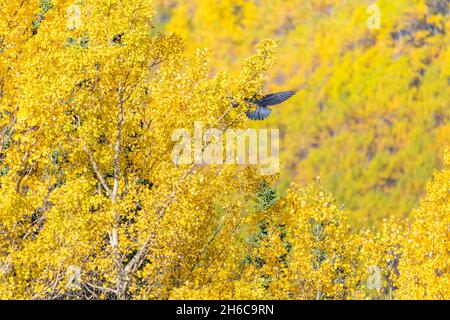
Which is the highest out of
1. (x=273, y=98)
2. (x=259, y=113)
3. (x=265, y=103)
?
(x=273, y=98)

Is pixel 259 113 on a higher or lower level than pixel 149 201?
higher

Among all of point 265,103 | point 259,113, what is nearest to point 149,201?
point 259,113

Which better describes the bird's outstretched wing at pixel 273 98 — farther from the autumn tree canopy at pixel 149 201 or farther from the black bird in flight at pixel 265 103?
the autumn tree canopy at pixel 149 201

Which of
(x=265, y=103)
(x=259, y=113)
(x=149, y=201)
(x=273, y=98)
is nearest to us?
(x=149, y=201)

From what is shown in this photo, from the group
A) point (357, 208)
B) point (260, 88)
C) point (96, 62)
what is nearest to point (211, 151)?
point (260, 88)

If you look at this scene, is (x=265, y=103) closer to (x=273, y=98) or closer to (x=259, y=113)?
(x=273, y=98)

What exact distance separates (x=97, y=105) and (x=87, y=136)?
1.74m

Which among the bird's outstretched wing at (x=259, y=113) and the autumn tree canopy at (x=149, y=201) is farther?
the bird's outstretched wing at (x=259, y=113)

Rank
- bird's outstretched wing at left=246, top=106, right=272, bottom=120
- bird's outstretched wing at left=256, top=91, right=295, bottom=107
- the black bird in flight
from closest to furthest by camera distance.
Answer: bird's outstretched wing at left=246, top=106, right=272, bottom=120
the black bird in flight
bird's outstretched wing at left=256, top=91, right=295, bottom=107

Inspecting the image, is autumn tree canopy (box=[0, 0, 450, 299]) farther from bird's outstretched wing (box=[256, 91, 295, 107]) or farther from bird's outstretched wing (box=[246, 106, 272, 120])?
bird's outstretched wing (box=[256, 91, 295, 107])

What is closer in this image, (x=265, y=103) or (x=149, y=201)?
(x=149, y=201)

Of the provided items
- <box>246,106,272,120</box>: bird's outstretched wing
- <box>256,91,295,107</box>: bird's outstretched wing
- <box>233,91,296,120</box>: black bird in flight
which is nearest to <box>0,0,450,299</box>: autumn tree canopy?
<box>246,106,272,120</box>: bird's outstretched wing

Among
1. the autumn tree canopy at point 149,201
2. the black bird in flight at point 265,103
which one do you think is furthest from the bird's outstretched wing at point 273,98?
the autumn tree canopy at point 149,201

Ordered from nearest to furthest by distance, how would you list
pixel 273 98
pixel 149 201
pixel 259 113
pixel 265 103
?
pixel 149 201 < pixel 259 113 < pixel 273 98 < pixel 265 103
